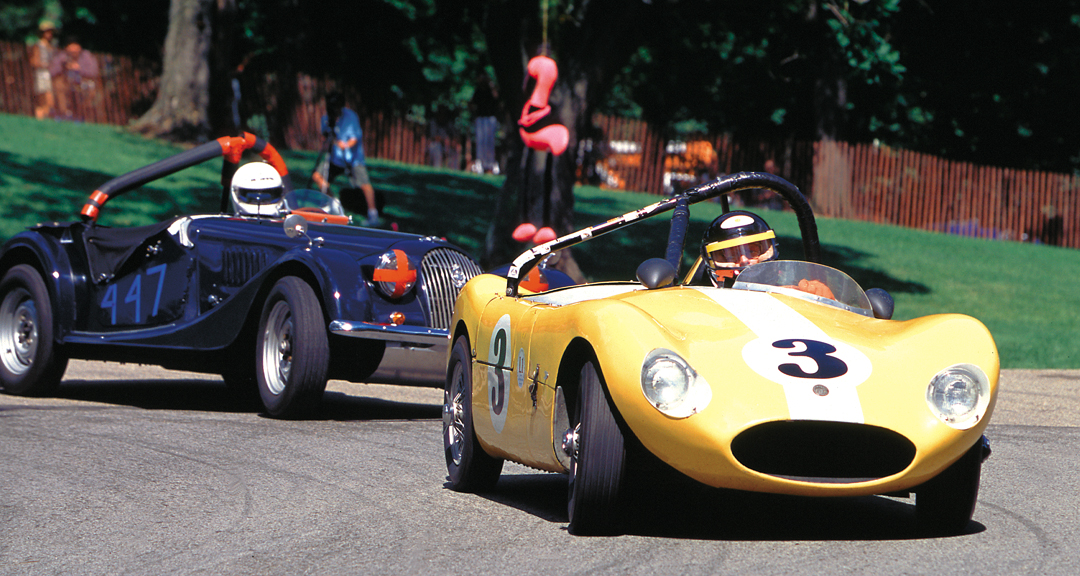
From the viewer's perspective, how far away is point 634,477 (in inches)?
192

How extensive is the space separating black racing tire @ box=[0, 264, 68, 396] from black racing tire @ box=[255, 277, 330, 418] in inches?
71.7

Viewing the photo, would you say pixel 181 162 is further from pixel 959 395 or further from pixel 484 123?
pixel 484 123

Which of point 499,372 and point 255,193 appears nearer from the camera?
point 499,372

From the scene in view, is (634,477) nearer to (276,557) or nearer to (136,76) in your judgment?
(276,557)

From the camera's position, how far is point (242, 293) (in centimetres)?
878

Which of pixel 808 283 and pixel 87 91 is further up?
pixel 87 91

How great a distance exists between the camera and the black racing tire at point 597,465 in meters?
4.69

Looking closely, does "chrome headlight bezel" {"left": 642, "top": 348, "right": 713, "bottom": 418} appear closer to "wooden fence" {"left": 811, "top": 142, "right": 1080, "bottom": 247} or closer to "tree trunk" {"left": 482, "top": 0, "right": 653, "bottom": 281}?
"tree trunk" {"left": 482, "top": 0, "right": 653, "bottom": 281}

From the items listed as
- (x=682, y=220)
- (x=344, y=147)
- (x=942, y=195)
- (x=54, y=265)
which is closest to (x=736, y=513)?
(x=682, y=220)

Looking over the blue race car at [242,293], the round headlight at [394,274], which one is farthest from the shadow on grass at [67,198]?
the round headlight at [394,274]

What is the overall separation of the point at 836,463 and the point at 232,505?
244cm

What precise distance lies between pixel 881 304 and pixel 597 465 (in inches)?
69.9

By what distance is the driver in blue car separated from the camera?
6.20m

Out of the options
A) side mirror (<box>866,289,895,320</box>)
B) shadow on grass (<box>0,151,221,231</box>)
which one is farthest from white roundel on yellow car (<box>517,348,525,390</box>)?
shadow on grass (<box>0,151,221,231</box>)
